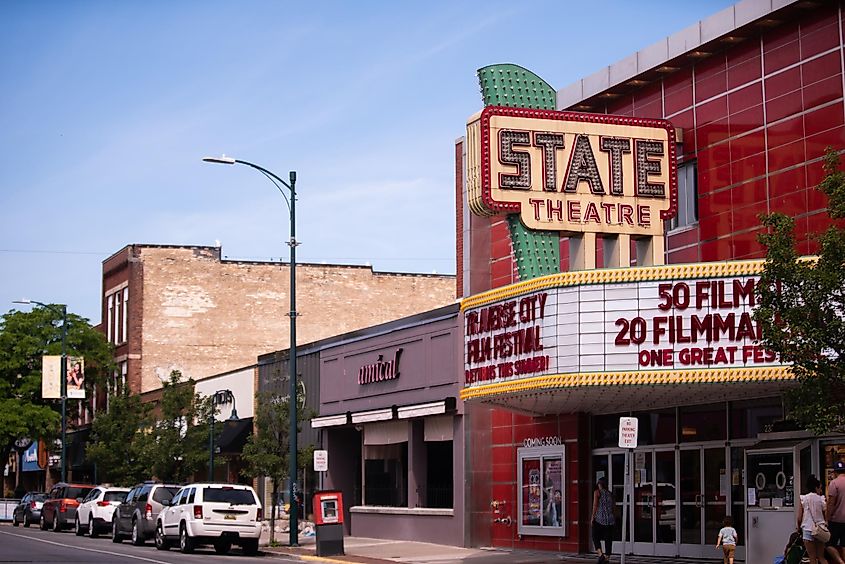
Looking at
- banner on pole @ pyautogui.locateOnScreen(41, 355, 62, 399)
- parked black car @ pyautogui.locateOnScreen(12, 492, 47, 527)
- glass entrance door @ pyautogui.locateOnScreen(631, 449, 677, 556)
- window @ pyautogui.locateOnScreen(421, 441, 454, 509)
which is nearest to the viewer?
glass entrance door @ pyautogui.locateOnScreen(631, 449, 677, 556)

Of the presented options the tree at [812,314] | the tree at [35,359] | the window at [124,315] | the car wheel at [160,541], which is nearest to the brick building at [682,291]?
the tree at [812,314]

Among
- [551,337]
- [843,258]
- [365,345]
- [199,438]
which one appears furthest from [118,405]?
[843,258]

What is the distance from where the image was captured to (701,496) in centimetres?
2680

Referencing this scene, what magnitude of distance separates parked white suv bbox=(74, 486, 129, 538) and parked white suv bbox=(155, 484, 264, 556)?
9829 millimetres

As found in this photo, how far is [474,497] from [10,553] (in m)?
11.0

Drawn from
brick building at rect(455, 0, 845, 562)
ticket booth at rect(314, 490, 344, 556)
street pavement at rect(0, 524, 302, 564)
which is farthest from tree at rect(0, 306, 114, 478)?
brick building at rect(455, 0, 845, 562)

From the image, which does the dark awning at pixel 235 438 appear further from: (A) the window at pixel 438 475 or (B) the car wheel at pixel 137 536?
(A) the window at pixel 438 475

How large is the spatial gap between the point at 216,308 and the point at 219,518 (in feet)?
118

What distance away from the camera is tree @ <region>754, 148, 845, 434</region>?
18.0 m

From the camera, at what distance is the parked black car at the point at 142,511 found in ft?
122

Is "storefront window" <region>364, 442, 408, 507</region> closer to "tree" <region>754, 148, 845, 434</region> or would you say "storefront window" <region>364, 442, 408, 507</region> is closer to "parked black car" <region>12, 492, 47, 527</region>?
"parked black car" <region>12, 492, 47, 527</region>

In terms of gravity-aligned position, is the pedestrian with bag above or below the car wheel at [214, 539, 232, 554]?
above

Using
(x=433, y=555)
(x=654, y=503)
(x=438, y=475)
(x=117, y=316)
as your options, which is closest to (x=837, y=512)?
(x=654, y=503)

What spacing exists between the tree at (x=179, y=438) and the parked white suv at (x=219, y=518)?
14.5 m
